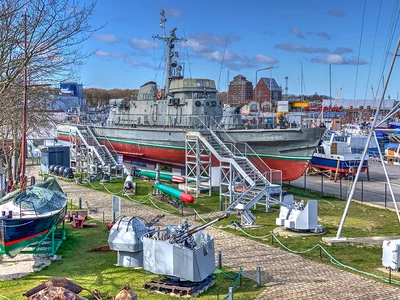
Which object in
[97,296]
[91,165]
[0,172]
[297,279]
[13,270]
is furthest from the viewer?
[91,165]

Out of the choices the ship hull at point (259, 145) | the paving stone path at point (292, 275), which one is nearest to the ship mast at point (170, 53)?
the ship hull at point (259, 145)

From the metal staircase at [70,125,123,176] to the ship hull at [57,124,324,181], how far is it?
2.28 metres

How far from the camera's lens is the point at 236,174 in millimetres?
25906

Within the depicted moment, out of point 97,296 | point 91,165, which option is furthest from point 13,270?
point 91,165

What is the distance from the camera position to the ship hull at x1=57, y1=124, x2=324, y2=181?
25.8 metres

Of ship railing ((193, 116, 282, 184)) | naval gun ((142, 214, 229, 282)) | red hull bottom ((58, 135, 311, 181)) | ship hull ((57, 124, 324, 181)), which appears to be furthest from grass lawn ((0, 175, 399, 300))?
ship railing ((193, 116, 282, 184))

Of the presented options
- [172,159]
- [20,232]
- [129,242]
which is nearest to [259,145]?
[172,159]

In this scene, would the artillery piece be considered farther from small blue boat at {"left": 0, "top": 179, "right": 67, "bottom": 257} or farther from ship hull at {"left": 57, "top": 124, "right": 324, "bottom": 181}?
ship hull at {"left": 57, "top": 124, "right": 324, "bottom": 181}

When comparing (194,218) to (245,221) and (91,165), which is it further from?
(91,165)

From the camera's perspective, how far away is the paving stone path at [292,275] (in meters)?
11.8

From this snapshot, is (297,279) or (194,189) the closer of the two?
(297,279)

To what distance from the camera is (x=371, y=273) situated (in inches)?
530

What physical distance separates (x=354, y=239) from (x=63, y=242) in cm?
1109

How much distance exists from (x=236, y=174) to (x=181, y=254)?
14.4 m
